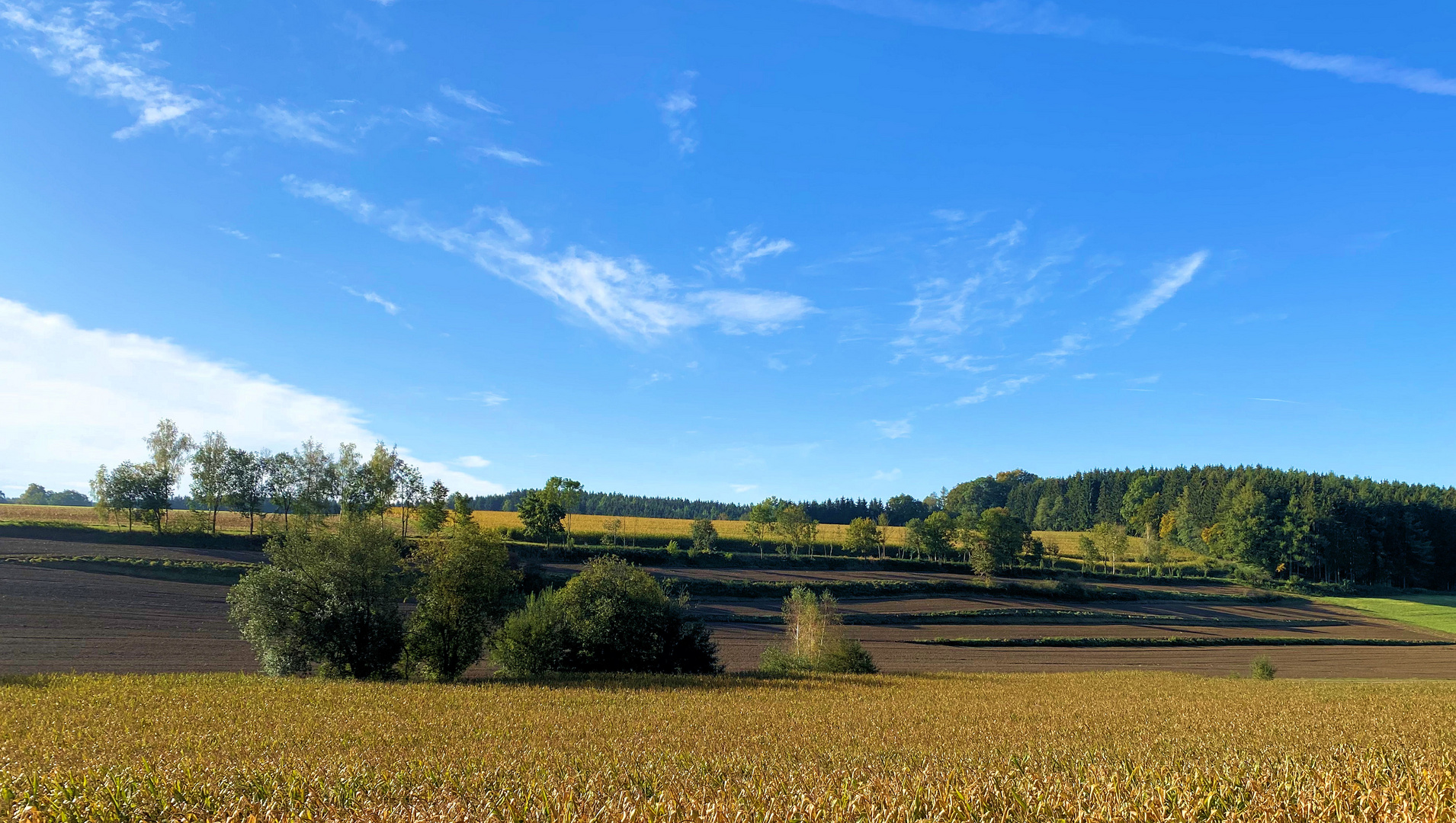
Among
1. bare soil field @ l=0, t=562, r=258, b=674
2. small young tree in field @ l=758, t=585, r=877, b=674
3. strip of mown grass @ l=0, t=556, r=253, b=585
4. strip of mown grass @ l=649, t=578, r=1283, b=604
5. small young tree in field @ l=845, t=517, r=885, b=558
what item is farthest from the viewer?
small young tree in field @ l=845, t=517, r=885, b=558

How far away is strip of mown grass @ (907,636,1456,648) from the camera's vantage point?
63938mm

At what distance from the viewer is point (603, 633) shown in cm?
3775

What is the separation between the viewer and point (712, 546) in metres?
114

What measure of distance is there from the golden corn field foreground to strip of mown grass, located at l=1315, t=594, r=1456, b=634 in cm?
6785

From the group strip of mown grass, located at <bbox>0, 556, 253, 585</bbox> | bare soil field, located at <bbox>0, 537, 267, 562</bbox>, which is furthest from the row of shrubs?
bare soil field, located at <bbox>0, 537, 267, 562</bbox>

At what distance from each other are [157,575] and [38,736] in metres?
61.5

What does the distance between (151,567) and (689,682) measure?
63.5 meters

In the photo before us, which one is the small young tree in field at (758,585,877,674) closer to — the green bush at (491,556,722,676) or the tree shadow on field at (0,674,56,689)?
the green bush at (491,556,722,676)

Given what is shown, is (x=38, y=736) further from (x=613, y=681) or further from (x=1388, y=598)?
(x=1388, y=598)

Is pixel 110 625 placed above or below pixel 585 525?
below

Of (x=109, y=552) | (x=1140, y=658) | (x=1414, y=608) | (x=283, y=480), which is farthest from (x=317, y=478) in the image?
(x=1414, y=608)

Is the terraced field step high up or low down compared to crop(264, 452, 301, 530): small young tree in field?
down

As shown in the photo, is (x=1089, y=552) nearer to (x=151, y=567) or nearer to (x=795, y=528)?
(x=795, y=528)

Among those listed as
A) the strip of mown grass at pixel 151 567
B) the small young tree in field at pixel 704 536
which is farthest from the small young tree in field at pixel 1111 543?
the strip of mown grass at pixel 151 567
